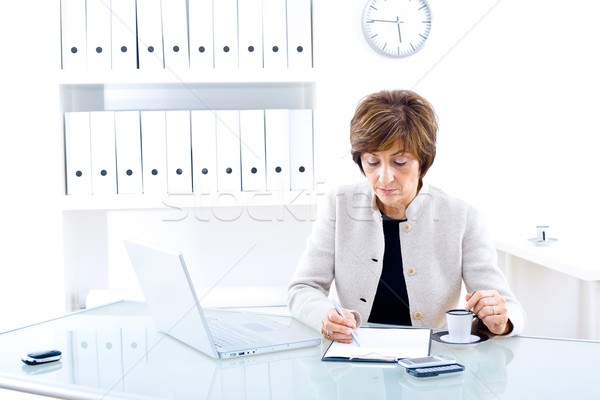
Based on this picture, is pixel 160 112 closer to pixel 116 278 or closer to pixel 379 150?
pixel 116 278

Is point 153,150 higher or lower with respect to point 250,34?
lower

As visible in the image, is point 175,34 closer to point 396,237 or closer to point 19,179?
point 19,179

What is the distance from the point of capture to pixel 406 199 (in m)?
1.77

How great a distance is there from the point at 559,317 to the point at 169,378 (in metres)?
1.91

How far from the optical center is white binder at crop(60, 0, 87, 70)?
2270mm

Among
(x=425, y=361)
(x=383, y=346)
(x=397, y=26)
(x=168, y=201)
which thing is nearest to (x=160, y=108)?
(x=168, y=201)

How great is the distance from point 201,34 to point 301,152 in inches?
20.3

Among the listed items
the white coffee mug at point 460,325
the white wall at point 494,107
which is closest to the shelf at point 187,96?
the white wall at point 494,107

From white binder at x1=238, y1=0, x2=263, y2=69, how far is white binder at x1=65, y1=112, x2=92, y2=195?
1.85 feet

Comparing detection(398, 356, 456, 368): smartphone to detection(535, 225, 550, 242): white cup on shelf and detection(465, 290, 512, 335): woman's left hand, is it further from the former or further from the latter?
detection(535, 225, 550, 242): white cup on shelf

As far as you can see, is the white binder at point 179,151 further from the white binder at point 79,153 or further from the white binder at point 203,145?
the white binder at point 79,153

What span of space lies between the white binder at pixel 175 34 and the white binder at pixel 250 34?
0.60 ft

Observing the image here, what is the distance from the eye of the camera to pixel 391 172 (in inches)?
65.5

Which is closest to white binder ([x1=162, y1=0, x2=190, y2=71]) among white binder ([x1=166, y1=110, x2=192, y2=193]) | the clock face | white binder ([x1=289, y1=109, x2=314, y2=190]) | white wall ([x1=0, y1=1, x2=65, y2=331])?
white binder ([x1=166, y1=110, x2=192, y2=193])
